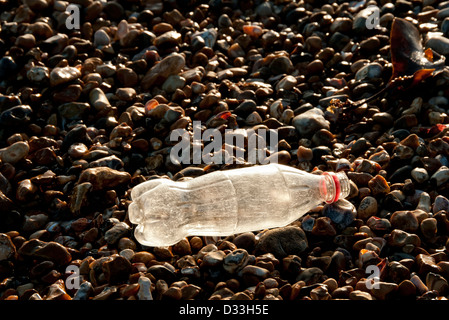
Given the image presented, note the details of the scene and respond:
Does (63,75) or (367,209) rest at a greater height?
(63,75)

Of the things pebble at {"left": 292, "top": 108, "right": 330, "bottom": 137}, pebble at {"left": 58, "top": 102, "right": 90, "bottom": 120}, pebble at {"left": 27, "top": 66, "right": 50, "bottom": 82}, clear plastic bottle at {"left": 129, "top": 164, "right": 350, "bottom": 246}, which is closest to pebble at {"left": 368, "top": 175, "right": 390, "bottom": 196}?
clear plastic bottle at {"left": 129, "top": 164, "right": 350, "bottom": 246}

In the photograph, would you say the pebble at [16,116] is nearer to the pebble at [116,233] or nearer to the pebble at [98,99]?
→ the pebble at [98,99]

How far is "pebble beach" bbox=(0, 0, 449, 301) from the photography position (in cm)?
271

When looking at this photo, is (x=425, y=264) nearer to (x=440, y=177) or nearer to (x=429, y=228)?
(x=429, y=228)


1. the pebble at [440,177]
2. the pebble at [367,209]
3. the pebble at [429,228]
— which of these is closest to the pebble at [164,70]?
the pebble at [367,209]

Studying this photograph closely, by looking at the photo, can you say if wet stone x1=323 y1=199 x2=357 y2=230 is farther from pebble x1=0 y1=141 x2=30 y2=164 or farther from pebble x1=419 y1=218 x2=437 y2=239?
pebble x1=0 y1=141 x2=30 y2=164

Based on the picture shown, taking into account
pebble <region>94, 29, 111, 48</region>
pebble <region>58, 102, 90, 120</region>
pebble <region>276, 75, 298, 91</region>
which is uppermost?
pebble <region>94, 29, 111, 48</region>

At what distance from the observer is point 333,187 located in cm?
288

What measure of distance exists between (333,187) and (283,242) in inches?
14.9

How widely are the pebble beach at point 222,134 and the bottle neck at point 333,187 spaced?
0.10 m

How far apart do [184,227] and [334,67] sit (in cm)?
205

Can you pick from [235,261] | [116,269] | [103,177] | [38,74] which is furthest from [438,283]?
[38,74]

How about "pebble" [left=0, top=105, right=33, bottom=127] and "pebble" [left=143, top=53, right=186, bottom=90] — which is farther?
"pebble" [left=143, top=53, right=186, bottom=90]
